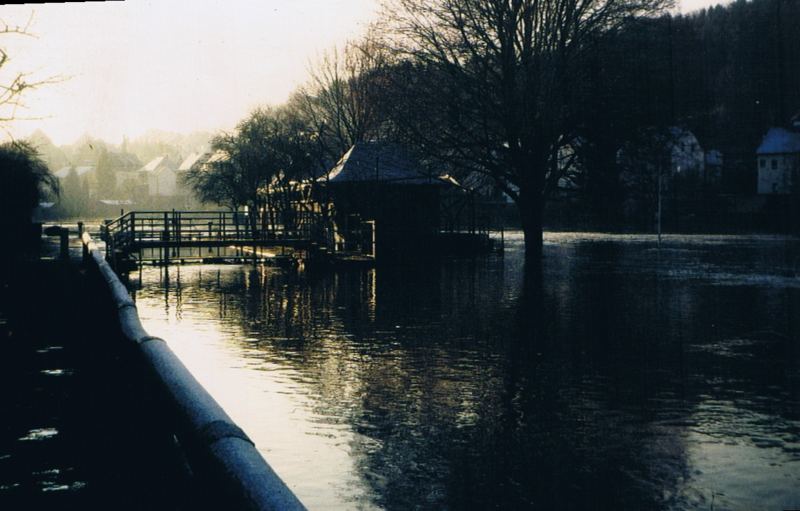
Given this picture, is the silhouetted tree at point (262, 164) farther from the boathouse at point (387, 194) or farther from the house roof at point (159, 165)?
the house roof at point (159, 165)

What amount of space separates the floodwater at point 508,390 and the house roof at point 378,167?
18.4m

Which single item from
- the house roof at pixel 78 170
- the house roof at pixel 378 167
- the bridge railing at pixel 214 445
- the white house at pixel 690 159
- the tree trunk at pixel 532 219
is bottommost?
the bridge railing at pixel 214 445

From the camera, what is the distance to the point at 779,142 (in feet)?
293

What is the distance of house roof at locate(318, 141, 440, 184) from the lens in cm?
4431

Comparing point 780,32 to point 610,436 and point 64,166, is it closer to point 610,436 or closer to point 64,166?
point 610,436

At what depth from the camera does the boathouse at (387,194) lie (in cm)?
4397

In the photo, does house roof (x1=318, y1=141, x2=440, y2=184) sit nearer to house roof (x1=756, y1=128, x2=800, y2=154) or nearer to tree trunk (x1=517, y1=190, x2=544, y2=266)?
tree trunk (x1=517, y1=190, x2=544, y2=266)

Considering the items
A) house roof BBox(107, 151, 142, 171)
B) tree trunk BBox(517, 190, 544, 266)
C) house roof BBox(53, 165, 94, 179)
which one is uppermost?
house roof BBox(107, 151, 142, 171)

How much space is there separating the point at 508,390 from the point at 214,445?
26.7 feet

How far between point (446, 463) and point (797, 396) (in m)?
5.54

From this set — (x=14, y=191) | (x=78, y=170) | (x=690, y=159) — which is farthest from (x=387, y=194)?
(x=78, y=170)

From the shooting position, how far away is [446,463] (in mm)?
8258

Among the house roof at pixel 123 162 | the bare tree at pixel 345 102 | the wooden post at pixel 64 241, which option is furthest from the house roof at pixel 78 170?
the wooden post at pixel 64 241

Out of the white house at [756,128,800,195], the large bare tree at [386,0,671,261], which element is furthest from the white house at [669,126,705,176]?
the large bare tree at [386,0,671,261]
